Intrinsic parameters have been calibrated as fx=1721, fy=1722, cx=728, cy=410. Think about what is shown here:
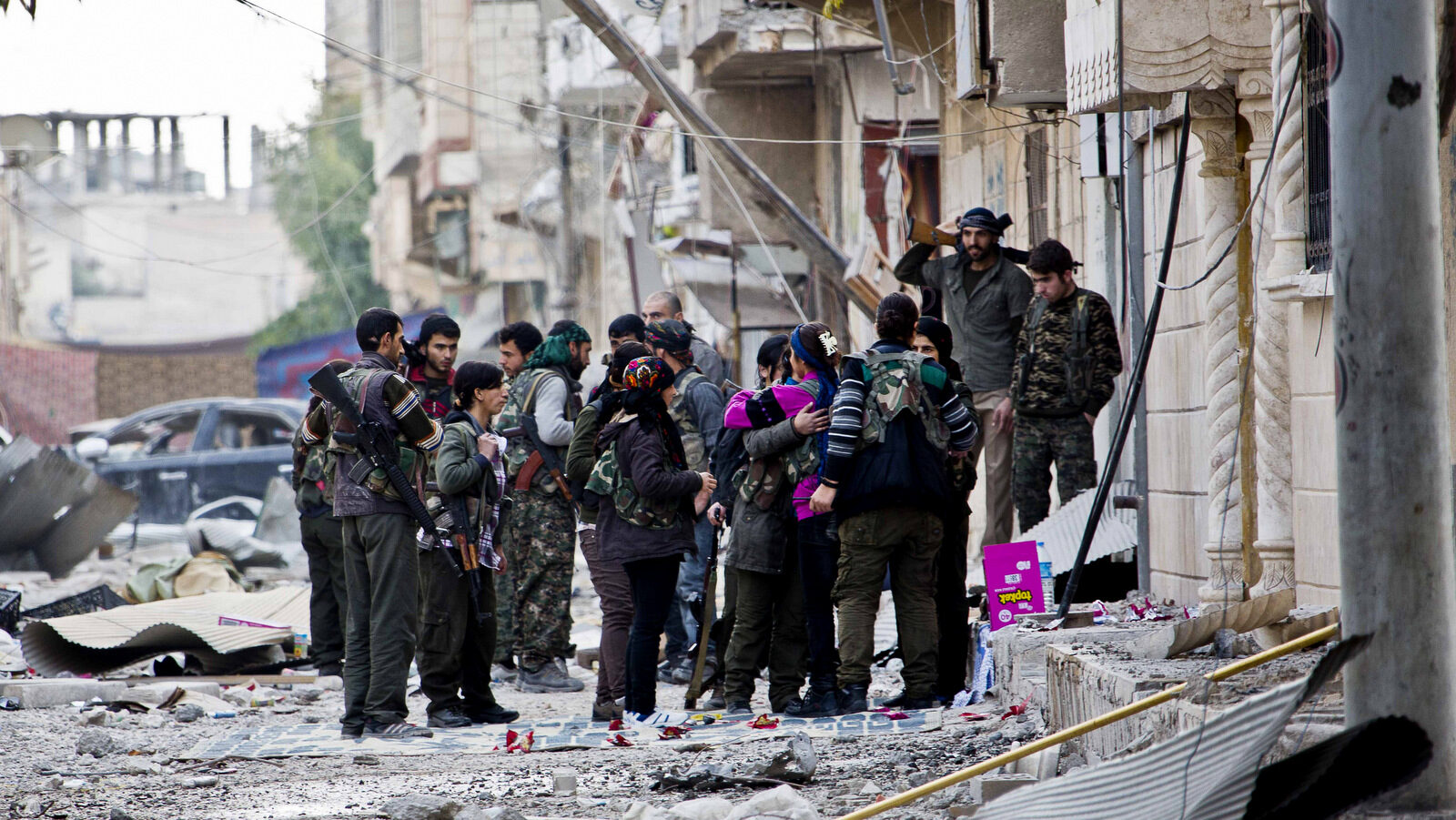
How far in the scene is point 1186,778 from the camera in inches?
126

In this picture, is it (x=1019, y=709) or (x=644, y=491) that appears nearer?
(x=1019, y=709)

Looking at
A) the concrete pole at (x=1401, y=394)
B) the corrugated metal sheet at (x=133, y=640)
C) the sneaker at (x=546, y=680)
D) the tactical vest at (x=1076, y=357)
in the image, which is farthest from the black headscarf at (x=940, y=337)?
the corrugated metal sheet at (x=133, y=640)

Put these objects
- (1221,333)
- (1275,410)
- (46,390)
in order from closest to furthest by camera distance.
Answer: (1275,410) → (1221,333) → (46,390)

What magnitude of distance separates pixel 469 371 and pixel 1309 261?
344 centimetres

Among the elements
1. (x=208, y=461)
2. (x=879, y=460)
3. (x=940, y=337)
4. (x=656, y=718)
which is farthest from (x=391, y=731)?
(x=208, y=461)

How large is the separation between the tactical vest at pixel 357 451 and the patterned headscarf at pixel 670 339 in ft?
4.99

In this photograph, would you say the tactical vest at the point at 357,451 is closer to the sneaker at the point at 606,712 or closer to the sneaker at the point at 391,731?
the sneaker at the point at 391,731

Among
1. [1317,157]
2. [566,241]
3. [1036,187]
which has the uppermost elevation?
[566,241]

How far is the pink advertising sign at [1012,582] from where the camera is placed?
280 inches

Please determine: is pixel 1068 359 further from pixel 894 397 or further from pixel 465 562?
pixel 465 562

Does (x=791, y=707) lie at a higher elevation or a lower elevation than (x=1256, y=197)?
lower

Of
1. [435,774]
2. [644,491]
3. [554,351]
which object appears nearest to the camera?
[435,774]

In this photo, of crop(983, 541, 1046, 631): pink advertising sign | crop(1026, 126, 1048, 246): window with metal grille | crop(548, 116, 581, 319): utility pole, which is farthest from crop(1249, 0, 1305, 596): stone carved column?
crop(548, 116, 581, 319): utility pole

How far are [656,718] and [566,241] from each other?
19282mm
